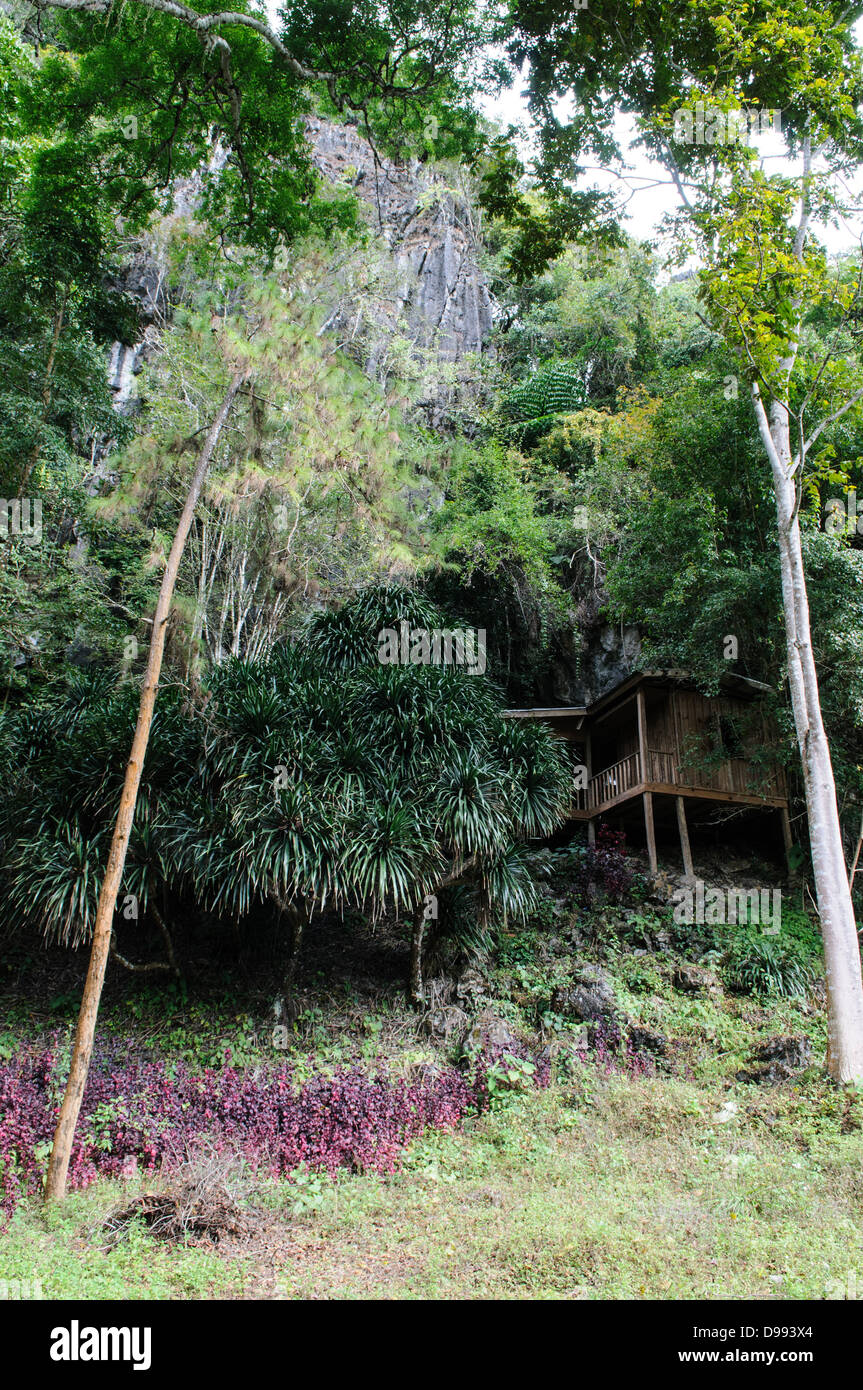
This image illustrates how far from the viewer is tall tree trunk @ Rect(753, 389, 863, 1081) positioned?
26.5ft

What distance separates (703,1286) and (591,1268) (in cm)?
75

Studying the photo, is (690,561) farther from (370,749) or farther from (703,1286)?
(703,1286)

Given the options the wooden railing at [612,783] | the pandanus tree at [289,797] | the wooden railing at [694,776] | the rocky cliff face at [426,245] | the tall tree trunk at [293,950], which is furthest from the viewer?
the rocky cliff face at [426,245]

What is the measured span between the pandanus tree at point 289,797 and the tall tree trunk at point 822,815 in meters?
3.54

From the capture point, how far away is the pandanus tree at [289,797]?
9312 millimetres

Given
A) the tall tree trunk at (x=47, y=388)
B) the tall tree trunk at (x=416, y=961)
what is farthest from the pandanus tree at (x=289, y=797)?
the tall tree trunk at (x=47, y=388)

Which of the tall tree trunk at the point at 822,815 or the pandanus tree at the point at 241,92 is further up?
the pandanus tree at the point at 241,92

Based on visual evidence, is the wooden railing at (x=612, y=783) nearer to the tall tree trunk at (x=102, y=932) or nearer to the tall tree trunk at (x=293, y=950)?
the tall tree trunk at (x=293, y=950)

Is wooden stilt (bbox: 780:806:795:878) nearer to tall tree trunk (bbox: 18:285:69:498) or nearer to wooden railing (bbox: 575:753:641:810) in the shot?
wooden railing (bbox: 575:753:641:810)

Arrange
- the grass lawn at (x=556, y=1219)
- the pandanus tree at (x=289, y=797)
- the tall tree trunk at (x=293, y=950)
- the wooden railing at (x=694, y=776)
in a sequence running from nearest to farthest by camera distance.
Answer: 1. the grass lawn at (x=556, y=1219)
2. the pandanus tree at (x=289, y=797)
3. the tall tree trunk at (x=293, y=950)
4. the wooden railing at (x=694, y=776)

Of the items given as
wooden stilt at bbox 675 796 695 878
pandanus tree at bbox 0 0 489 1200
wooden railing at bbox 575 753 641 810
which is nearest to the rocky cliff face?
wooden railing at bbox 575 753 641 810

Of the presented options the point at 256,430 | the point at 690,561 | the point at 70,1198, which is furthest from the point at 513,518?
the point at 70,1198

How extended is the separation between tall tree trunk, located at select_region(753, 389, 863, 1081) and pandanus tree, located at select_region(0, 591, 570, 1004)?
3542 mm

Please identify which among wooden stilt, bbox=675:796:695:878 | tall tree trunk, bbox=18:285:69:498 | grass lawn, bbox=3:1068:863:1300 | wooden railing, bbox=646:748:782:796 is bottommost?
grass lawn, bbox=3:1068:863:1300
